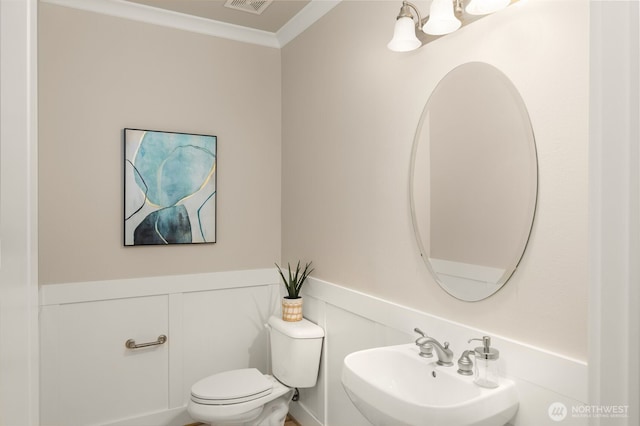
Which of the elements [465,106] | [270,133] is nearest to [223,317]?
[270,133]

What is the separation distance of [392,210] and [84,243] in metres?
1.66

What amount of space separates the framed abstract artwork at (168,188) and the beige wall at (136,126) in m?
0.05

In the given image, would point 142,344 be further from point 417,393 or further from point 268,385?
point 417,393

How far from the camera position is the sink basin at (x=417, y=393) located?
46.1 inches

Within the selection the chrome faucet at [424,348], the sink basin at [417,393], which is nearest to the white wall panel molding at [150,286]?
the sink basin at [417,393]

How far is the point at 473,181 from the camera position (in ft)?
4.83

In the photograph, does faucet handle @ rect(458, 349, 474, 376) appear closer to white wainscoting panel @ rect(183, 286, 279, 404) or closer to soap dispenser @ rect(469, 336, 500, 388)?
soap dispenser @ rect(469, 336, 500, 388)

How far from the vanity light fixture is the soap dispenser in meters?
1.01

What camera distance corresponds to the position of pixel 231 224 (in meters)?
2.73

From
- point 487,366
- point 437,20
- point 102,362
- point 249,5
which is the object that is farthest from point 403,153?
point 102,362

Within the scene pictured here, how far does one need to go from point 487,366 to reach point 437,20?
1.12m

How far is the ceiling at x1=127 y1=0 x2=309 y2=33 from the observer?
243cm

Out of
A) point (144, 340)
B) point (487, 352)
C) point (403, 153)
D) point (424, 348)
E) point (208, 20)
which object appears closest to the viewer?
point (487, 352)

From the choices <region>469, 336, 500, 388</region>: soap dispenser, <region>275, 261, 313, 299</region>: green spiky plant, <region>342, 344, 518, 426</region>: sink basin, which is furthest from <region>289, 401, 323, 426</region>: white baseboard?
<region>469, 336, 500, 388</region>: soap dispenser
